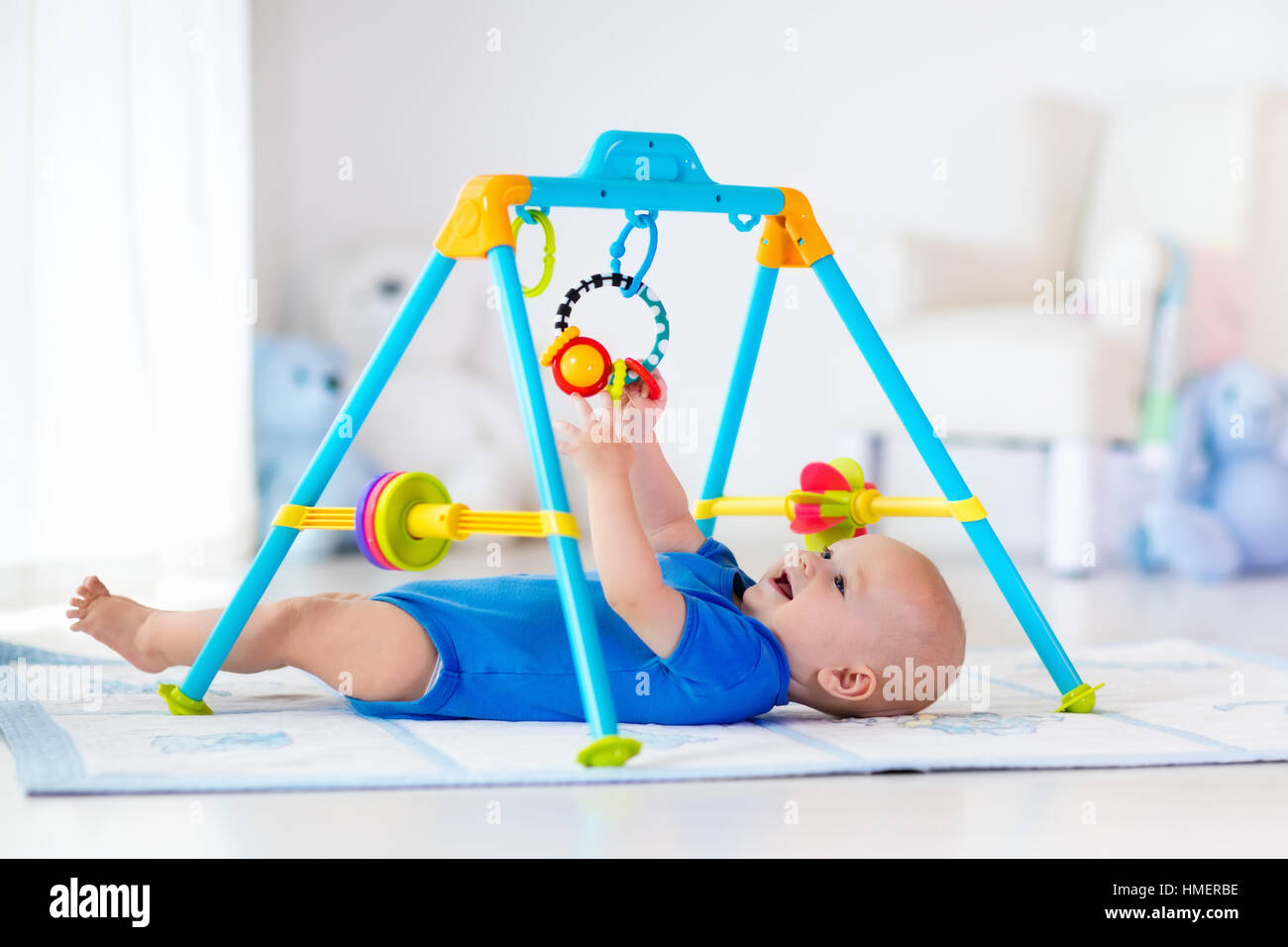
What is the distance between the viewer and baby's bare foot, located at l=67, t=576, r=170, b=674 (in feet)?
4.07

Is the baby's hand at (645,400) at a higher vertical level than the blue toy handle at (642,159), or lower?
lower

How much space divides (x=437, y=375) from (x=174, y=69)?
95 centimetres

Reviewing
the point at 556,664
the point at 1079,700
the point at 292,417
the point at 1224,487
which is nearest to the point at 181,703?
the point at 556,664

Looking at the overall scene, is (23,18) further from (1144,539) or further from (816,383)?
(1144,539)

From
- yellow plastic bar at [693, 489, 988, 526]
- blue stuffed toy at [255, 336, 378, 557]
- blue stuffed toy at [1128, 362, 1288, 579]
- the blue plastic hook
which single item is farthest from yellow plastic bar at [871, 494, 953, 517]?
blue stuffed toy at [255, 336, 378, 557]

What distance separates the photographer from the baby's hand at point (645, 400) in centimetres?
130

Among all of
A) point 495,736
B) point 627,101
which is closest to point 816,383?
point 627,101

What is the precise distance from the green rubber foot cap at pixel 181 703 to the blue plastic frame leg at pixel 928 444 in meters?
0.68

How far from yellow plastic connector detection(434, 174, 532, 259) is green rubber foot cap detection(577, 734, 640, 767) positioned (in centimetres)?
40

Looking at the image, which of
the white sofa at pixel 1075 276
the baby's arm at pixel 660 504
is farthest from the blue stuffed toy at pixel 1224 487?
the baby's arm at pixel 660 504

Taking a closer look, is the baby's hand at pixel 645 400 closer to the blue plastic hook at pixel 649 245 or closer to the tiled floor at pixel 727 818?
the blue plastic hook at pixel 649 245

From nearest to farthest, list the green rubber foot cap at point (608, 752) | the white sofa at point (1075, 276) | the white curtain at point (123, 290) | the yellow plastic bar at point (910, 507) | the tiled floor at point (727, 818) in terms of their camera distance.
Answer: the tiled floor at point (727, 818), the green rubber foot cap at point (608, 752), the yellow plastic bar at point (910, 507), the white curtain at point (123, 290), the white sofa at point (1075, 276)

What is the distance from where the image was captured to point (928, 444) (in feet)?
4.25

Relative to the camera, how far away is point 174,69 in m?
2.74
